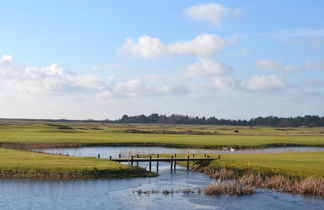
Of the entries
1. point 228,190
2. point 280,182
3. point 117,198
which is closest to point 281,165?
point 280,182

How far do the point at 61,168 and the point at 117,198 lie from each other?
526 inches

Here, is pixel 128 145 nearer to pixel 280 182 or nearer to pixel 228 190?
pixel 280 182

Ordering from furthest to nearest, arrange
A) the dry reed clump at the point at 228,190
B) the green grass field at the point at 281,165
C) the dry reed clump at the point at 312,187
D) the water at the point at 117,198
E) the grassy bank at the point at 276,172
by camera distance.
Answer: the green grass field at the point at 281,165 → the grassy bank at the point at 276,172 → the dry reed clump at the point at 228,190 → the dry reed clump at the point at 312,187 → the water at the point at 117,198

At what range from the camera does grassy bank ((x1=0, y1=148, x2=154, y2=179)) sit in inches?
2028

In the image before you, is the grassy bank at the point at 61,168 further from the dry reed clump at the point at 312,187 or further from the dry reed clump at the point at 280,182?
the dry reed clump at the point at 312,187

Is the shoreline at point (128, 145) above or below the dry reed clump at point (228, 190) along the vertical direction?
above

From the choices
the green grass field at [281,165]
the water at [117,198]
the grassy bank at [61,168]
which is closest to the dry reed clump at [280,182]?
the green grass field at [281,165]

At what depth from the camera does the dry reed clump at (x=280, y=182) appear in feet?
148

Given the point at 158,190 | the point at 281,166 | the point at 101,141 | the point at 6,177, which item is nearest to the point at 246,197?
the point at 158,190

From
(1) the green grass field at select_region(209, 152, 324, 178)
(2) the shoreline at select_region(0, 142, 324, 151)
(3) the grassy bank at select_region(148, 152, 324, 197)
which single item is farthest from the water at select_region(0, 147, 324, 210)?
(2) the shoreline at select_region(0, 142, 324, 151)

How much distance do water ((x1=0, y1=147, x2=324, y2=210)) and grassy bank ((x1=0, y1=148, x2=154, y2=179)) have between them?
102 inches

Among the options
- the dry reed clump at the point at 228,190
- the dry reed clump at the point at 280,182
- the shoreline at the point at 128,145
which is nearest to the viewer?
the dry reed clump at the point at 228,190

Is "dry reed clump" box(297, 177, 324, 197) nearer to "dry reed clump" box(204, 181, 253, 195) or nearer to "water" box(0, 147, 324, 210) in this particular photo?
"water" box(0, 147, 324, 210)

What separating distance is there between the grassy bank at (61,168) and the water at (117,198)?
2.60m
